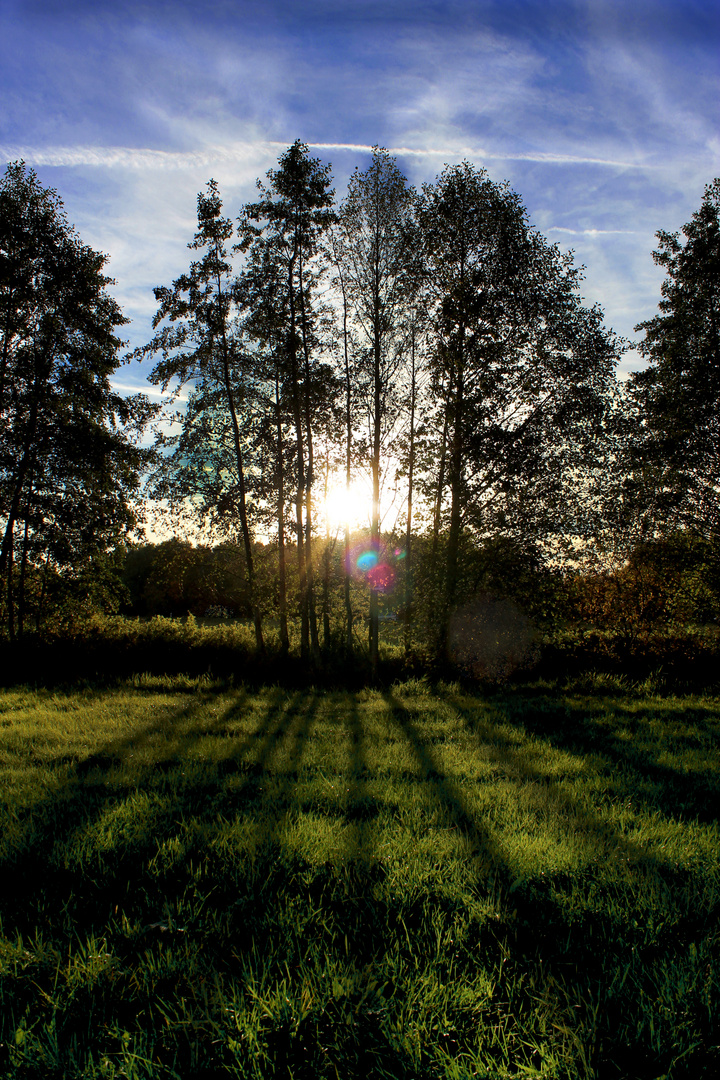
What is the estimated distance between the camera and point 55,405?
15977 mm

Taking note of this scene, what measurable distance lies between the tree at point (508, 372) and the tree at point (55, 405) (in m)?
10.9

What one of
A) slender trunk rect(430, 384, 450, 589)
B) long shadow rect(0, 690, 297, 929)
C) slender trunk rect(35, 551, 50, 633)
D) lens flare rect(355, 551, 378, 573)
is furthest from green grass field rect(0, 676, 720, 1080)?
slender trunk rect(35, 551, 50, 633)

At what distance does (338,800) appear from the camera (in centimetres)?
533

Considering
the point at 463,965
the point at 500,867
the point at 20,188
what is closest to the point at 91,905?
the point at 463,965

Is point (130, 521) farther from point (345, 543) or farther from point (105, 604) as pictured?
point (345, 543)

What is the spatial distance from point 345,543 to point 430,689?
A: 303 inches

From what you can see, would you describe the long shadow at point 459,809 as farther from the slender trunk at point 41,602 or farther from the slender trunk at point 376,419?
the slender trunk at point 41,602

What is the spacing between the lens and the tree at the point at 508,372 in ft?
47.3

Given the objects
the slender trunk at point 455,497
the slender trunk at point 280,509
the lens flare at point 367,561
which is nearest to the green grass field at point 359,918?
the slender trunk at point 455,497

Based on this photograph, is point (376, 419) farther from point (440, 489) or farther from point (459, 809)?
point (459, 809)

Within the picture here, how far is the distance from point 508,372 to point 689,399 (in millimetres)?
5227

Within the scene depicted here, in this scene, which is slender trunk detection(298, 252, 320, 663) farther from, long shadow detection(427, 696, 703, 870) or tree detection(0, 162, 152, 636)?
long shadow detection(427, 696, 703, 870)

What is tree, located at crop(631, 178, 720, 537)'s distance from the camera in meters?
14.4

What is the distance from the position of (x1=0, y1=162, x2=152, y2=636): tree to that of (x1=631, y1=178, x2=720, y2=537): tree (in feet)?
54.2
